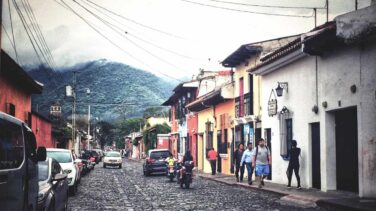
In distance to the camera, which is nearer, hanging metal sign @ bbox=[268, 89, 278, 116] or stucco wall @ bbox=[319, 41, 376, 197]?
→ stucco wall @ bbox=[319, 41, 376, 197]

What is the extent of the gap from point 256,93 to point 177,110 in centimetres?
2918

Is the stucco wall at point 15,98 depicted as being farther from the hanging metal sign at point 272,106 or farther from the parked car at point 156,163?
the hanging metal sign at point 272,106

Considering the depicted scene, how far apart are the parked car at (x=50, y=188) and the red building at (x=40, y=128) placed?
20.0 m

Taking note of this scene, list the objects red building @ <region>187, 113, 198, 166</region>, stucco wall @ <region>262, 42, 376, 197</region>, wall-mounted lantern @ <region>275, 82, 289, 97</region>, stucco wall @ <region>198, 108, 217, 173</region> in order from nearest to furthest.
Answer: stucco wall @ <region>262, 42, 376, 197</region> → wall-mounted lantern @ <region>275, 82, 289, 97</region> → stucco wall @ <region>198, 108, 217, 173</region> → red building @ <region>187, 113, 198, 166</region>

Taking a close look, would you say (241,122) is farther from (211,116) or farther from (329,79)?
(329,79)

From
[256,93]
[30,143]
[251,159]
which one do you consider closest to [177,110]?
[256,93]

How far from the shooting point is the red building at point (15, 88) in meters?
19.7

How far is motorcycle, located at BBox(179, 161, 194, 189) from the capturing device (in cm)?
2266

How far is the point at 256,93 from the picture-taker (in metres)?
28.0

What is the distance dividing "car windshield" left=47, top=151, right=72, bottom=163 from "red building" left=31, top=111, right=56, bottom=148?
35.6 feet

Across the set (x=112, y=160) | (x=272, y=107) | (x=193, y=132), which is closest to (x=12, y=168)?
(x=272, y=107)

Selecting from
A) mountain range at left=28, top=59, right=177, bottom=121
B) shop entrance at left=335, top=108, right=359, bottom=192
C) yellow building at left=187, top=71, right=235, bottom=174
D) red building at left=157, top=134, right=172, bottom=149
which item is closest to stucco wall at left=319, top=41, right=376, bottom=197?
shop entrance at left=335, top=108, right=359, bottom=192

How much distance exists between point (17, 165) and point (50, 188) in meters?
3.10

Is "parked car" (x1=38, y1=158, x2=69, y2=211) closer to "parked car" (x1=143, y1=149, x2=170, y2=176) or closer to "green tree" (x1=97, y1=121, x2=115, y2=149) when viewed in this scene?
"parked car" (x1=143, y1=149, x2=170, y2=176)
